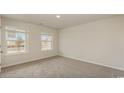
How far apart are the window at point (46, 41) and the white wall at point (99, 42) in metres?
1.49

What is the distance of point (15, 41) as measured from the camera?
4.19 metres

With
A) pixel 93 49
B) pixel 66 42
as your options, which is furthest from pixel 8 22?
pixel 93 49

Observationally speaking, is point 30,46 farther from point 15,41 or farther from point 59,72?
point 59,72

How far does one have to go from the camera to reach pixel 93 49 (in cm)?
427

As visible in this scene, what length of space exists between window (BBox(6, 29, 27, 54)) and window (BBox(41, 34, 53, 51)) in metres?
1.27

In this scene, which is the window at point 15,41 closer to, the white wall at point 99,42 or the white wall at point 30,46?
the white wall at point 30,46

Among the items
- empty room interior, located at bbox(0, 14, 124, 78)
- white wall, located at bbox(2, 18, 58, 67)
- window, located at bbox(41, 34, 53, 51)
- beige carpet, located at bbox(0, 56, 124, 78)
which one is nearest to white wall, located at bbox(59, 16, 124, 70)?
empty room interior, located at bbox(0, 14, 124, 78)

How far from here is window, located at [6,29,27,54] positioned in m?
3.88

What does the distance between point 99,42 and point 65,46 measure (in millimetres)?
2650

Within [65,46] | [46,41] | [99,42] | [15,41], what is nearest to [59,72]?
[99,42]

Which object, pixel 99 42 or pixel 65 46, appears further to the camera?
pixel 65 46

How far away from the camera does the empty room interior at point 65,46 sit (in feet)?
10.5

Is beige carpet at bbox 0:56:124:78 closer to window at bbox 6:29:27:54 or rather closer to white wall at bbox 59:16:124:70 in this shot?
white wall at bbox 59:16:124:70
